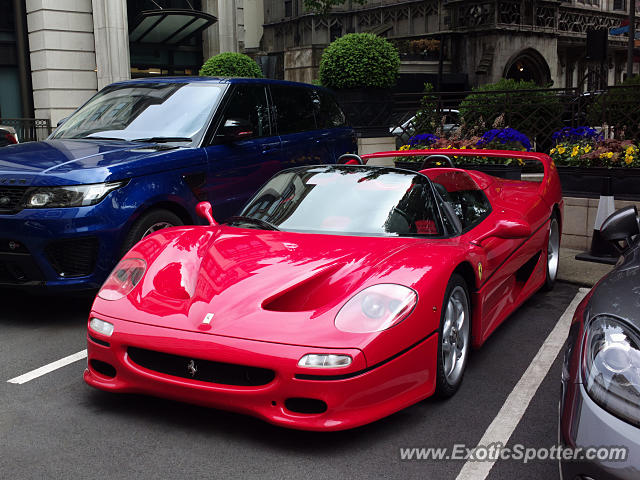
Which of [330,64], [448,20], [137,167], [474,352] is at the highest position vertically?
[448,20]

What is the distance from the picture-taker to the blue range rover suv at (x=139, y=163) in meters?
5.26

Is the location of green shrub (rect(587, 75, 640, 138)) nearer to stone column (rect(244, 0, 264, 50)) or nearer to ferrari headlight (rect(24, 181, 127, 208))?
ferrari headlight (rect(24, 181, 127, 208))

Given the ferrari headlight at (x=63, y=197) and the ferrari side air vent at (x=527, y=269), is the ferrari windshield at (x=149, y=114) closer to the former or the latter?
the ferrari headlight at (x=63, y=197)

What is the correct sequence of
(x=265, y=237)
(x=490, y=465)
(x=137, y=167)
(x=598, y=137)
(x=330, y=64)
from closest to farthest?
(x=490, y=465) < (x=265, y=237) < (x=137, y=167) < (x=598, y=137) < (x=330, y=64)

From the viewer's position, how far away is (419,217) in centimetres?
463

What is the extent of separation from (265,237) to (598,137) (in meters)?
6.30

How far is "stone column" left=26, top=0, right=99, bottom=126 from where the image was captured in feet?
64.2

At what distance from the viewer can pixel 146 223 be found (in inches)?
227

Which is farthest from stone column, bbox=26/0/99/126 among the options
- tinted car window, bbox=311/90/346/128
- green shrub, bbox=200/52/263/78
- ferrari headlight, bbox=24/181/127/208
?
ferrari headlight, bbox=24/181/127/208

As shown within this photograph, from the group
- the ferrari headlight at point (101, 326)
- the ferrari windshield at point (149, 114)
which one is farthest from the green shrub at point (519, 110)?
the ferrari headlight at point (101, 326)

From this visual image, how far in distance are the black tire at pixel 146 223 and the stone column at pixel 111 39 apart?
49.2ft

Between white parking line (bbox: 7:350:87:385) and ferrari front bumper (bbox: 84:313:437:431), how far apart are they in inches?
42.2

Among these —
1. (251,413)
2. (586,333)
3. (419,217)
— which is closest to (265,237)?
(419,217)

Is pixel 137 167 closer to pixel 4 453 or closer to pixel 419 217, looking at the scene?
pixel 419 217
